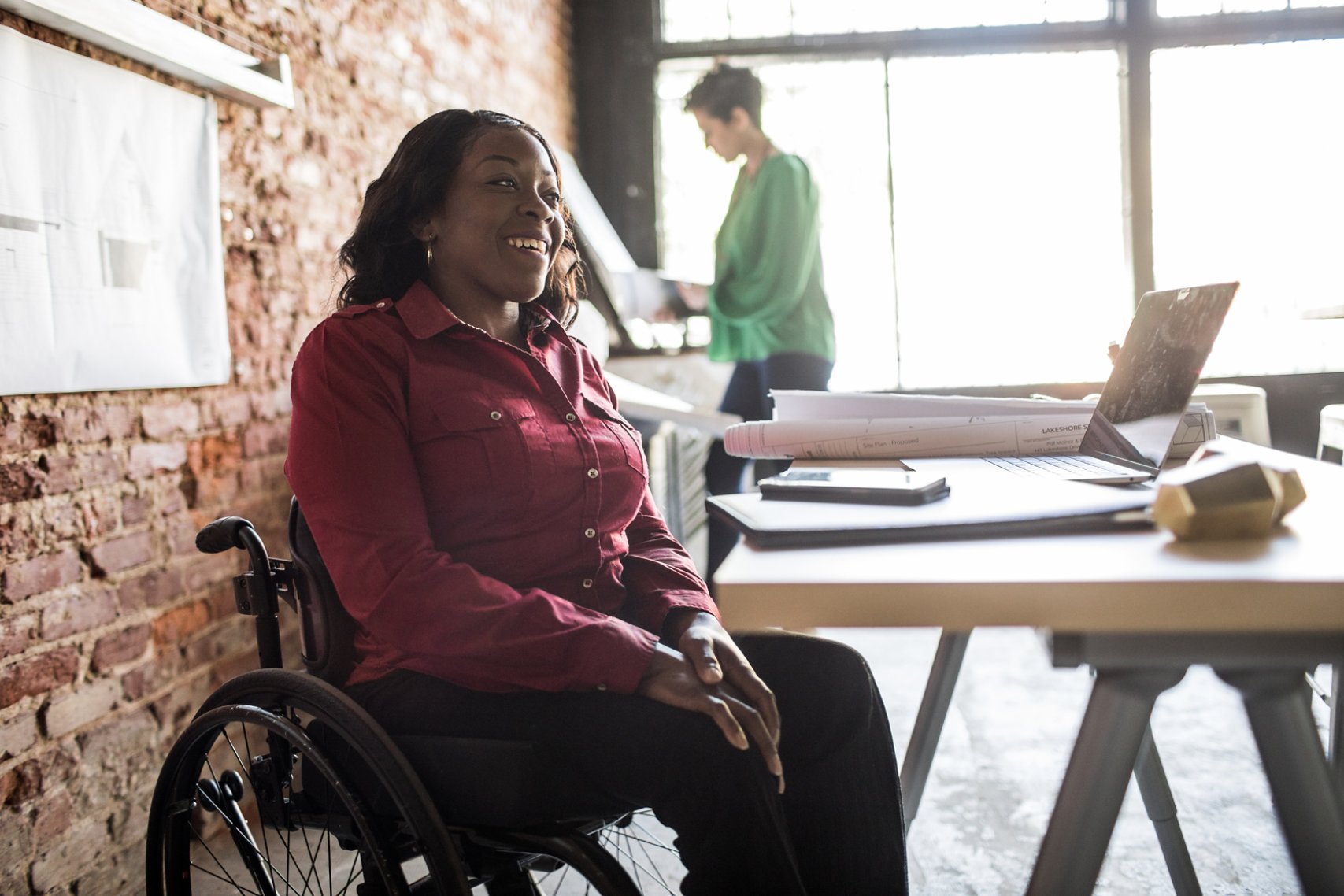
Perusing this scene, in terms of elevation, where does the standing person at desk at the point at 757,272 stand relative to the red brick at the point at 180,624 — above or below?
above

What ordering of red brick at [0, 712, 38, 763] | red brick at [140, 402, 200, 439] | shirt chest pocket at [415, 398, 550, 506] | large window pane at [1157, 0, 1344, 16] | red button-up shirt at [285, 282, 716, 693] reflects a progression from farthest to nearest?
large window pane at [1157, 0, 1344, 16] → red brick at [140, 402, 200, 439] → red brick at [0, 712, 38, 763] → shirt chest pocket at [415, 398, 550, 506] → red button-up shirt at [285, 282, 716, 693]

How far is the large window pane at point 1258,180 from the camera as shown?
4219 mm

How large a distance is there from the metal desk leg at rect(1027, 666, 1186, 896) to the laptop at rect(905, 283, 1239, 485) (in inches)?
13.2

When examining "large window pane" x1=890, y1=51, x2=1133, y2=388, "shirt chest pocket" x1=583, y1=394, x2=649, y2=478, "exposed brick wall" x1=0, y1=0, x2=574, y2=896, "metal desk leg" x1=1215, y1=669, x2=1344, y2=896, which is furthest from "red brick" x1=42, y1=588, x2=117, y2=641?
"large window pane" x1=890, y1=51, x2=1133, y2=388

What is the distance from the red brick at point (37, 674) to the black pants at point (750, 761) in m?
0.69

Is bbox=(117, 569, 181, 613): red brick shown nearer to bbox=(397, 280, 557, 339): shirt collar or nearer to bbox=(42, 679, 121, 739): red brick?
bbox=(42, 679, 121, 739): red brick

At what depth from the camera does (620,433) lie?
4.61ft

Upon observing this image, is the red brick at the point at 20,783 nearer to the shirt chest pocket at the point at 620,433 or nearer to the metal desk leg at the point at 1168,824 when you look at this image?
the shirt chest pocket at the point at 620,433

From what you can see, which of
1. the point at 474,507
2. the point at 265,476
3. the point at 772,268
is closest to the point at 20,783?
the point at 265,476

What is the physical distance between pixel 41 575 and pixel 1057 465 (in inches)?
57.6

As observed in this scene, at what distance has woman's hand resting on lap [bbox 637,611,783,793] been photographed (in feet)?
3.33

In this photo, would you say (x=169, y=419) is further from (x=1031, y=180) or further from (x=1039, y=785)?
(x=1031, y=180)

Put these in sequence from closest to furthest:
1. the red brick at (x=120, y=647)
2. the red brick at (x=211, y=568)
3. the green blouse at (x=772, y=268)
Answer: the red brick at (x=120, y=647) < the red brick at (x=211, y=568) < the green blouse at (x=772, y=268)

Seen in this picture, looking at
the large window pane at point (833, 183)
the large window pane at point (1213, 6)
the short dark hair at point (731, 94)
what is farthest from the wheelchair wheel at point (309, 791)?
the large window pane at point (1213, 6)
